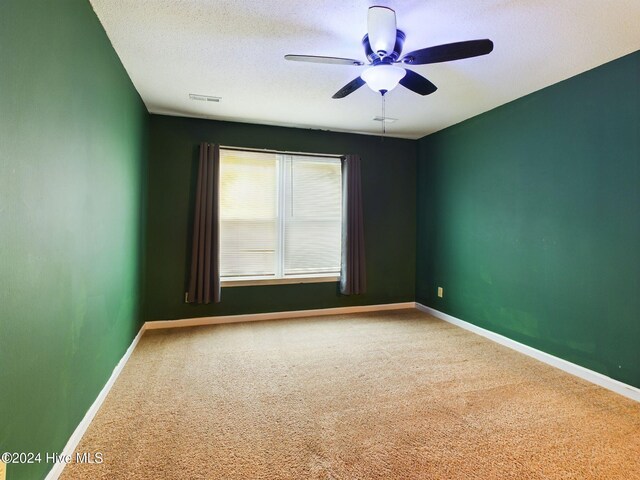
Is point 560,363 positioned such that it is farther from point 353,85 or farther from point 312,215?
point 312,215

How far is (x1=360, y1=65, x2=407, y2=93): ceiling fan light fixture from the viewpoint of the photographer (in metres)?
2.01

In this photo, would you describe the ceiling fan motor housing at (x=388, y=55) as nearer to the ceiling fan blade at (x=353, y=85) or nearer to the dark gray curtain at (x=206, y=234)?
the ceiling fan blade at (x=353, y=85)

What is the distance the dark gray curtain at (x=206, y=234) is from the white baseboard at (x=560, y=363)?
3.01 m

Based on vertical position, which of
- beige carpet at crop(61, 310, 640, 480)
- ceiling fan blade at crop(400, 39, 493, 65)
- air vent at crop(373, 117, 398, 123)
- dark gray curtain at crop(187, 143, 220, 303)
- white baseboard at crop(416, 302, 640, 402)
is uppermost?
air vent at crop(373, 117, 398, 123)

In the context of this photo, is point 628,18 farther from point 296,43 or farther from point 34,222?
point 34,222

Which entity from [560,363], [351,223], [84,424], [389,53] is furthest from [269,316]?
[389,53]

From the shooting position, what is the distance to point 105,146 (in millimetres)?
2242

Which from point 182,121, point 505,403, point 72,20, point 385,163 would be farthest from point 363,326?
point 72,20

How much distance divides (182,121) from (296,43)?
7.24ft

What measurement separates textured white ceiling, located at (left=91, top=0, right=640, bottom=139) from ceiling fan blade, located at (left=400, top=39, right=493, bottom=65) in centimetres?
24

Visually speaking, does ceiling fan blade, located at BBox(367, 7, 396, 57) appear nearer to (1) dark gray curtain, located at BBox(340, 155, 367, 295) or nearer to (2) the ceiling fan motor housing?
(2) the ceiling fan motor housing

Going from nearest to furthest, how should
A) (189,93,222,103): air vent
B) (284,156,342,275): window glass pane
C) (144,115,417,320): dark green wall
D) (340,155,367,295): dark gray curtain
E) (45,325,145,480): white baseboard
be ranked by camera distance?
(45,325,145,480): white baseboard
(189,93,222,103): air vent
(144,115,417,320): dark green wall
(284,156,342,275): window glass pane
(340,155,367,295): dark gray curtain

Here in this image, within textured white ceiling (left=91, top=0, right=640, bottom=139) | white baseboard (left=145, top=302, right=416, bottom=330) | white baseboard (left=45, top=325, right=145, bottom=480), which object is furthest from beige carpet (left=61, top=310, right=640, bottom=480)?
textured white ceiling (left=91, top=0, right=640, bottom=139)

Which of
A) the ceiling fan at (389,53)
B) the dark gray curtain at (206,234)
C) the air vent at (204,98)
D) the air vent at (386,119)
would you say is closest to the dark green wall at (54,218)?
the air vent at (204,98)
